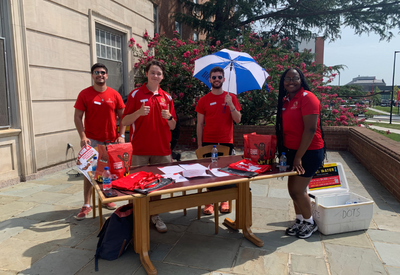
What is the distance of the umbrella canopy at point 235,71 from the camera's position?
4410 mm

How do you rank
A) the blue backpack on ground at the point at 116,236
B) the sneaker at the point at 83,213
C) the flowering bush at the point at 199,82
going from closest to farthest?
the blue backpack on ground at the point at 116,236, the sneaker at the point at 83,213, the flowering bush at the point at 199,82

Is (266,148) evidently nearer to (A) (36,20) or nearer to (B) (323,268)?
(B) (323,268)

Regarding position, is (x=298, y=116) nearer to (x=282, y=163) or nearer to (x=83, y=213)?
(x=282, y=163)

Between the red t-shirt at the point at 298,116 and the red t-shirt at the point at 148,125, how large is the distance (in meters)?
1.48

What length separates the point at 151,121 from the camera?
3752 mm

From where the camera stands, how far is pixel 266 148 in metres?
3.55

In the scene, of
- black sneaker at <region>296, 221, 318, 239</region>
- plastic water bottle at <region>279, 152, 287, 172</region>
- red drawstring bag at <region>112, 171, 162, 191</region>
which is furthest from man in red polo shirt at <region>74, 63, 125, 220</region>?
black sneaker at <region>296, 221, 318, 239</region>

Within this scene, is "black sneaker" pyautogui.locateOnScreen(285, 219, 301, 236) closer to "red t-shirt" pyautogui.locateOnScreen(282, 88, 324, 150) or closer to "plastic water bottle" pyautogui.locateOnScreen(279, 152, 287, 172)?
"plastic water bottle" pyautogui.locateOnScreen(279, 152, 287, 172)

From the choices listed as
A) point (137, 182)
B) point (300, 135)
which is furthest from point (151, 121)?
point (300, 135)

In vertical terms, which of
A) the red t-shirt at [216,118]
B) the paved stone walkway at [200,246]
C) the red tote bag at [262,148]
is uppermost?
the red t-shirt at [216,118]

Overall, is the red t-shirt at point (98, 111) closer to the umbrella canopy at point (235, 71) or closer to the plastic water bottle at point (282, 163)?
the umbrella canopy at point (235, 71)

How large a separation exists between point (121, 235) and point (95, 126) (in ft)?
5.88

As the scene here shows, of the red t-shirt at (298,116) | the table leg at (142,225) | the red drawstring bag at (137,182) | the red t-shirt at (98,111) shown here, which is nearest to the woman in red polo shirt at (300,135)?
the red t-shirt at (298,116)

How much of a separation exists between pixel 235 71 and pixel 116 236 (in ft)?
9.16
